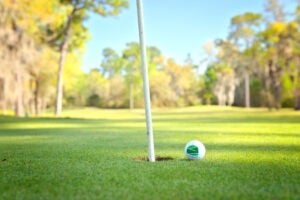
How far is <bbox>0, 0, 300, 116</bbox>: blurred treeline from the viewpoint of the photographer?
79.6 feet

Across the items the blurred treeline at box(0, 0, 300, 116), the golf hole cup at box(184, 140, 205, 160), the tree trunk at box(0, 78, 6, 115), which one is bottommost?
the golf hole cup at box(184, 140, 205, 160)

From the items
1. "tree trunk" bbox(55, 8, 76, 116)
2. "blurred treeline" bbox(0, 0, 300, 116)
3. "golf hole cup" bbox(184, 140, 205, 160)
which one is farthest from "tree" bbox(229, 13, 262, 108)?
"golf hole cup" bbox(184, 140, 205, 160)

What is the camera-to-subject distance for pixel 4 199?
305 cm

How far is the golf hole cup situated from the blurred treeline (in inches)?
797

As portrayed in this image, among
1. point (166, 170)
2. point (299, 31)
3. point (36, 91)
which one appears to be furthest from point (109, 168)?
point (299, 31)

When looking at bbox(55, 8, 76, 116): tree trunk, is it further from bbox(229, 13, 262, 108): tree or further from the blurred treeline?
bbox(229, 13, 262, 108): tree

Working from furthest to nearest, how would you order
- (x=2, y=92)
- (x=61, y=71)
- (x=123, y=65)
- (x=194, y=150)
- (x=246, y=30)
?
1. (x=123, y=65)
2. (x=246, y=30)
3. (x=61, y=71)
4. (x=2, y=92)
5. (x=194, y=150)

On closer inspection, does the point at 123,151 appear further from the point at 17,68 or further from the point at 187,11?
the point at 187,11

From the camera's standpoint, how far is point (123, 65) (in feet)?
194

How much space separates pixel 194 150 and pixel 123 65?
54.7 m

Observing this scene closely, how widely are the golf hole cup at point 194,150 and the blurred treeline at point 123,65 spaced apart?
2023cm

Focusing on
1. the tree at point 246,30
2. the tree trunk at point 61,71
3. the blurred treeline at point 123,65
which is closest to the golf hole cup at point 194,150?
the blurred treeline at point 123,65

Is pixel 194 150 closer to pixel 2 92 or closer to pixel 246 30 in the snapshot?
pixel 2 92

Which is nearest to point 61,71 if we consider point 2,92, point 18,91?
point 18,91
